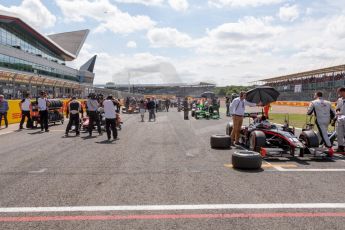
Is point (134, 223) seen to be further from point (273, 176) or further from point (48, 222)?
point (273, 176)

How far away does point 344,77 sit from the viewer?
42.8 metres

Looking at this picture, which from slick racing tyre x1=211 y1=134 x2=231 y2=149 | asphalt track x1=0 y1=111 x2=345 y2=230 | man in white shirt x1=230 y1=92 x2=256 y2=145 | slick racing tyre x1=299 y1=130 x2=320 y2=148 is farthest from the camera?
man in white shirt x1=230 y1=92 x2=256 y2=145

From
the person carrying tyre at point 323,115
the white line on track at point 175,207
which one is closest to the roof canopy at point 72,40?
the person carrying tyre at point 323,115

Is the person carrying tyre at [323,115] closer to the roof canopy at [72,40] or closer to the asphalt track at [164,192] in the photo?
the asphalt track at [164,192]

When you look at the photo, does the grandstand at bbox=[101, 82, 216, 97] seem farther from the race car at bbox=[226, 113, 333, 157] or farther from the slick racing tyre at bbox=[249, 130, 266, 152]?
the slick racing tyre at bbox=[249, 130, 266, 152]

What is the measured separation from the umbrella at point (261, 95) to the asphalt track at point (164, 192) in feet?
7.18

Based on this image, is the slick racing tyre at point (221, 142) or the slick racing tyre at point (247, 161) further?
the slick racing tyre at point (221, 142)

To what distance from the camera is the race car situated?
872 centimetres

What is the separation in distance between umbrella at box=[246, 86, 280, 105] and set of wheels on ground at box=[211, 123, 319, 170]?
1.39 metres

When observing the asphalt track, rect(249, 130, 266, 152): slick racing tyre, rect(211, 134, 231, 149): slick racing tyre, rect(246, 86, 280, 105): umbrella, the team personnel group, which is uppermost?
rect(246, 86, 280, 105): umbrella

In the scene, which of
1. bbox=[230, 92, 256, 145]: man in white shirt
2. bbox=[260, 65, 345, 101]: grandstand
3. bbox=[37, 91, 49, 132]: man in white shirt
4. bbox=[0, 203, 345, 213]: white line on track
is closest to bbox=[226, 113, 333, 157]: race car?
bbox=[230, 92, 256, 145]: man in white shirt

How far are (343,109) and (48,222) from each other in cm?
884

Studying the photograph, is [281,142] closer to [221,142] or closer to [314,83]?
[221,142]

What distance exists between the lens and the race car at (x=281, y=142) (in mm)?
8719
